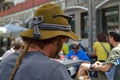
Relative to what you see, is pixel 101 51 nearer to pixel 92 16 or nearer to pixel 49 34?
pixel 49 34

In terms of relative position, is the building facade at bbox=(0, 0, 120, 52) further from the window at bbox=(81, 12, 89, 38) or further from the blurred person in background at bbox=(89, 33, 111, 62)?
the blurred person in background at bbox=(89, 33, 111, 62)

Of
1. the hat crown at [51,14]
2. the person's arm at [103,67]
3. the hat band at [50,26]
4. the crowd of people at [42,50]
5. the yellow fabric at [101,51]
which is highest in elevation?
Answer: the hat crown at [51,14]

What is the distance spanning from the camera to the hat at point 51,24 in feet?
6.91

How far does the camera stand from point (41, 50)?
2.12 metres

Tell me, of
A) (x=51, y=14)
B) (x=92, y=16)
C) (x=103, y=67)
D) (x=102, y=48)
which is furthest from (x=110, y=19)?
(x=51, y=14)

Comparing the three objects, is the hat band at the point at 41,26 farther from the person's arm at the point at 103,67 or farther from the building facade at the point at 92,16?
the building facade at the point at 92,16

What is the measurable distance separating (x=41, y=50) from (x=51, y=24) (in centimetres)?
15

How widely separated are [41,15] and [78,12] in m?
18.6

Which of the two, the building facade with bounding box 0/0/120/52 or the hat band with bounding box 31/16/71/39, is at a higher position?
the hat band with bounding box 31/16/71/39

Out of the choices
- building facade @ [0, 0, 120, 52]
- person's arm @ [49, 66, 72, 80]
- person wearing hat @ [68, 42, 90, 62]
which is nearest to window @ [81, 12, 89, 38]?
building facade @ [0, 0, 120, 52]

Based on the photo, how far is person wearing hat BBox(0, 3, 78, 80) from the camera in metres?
1.99

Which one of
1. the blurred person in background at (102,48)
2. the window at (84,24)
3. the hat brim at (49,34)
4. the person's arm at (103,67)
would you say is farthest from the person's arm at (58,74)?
the window at (84,24)

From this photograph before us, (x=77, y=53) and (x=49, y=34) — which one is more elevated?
(x=49, y=34)

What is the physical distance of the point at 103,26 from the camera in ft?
61.0
